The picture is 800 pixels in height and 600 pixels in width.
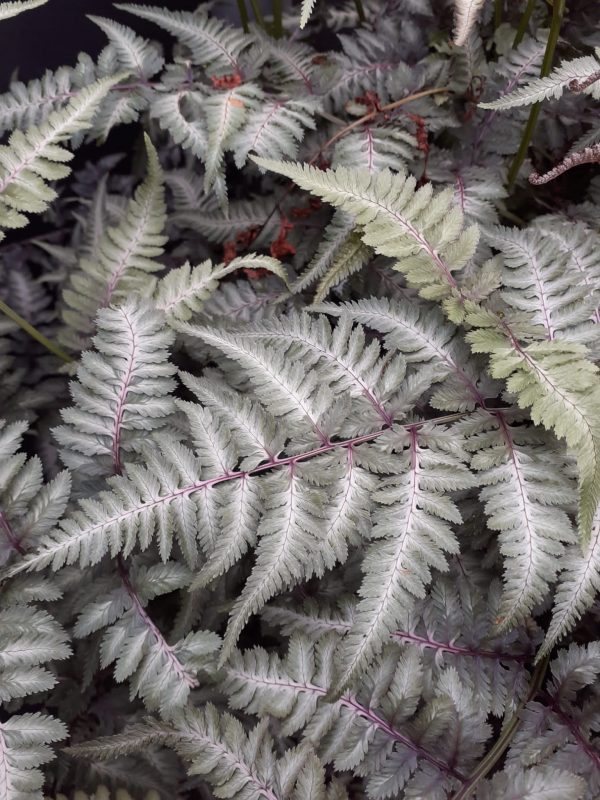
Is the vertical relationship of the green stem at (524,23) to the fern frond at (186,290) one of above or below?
above

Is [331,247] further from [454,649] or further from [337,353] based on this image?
[454,649]

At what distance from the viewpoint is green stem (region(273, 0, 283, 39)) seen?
4.97ft

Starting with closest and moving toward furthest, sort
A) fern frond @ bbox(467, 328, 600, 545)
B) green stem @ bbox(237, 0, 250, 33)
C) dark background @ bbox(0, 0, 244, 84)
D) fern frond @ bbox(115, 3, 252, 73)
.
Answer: fern frond @ bbox(467, 328, 600, 545) → fern frond @ bbox(115, 3, 252, 73) → green stem @ bbox(237, 0, 250, 33) → dark background @ bbox(0, 0, 244, 84)

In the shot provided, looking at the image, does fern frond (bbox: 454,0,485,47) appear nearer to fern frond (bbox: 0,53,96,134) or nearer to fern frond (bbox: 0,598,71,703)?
fern frond (bbox: 0,53,96,134)

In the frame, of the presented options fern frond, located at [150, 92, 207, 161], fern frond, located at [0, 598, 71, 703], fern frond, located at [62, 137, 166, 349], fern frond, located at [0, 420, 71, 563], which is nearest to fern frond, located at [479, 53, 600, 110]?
fern frond, located at [150, 92, 207, 161]

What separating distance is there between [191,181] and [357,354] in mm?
750

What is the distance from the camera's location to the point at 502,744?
3.54 feet

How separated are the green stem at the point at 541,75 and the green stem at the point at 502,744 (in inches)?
36.1

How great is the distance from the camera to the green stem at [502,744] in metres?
1.04

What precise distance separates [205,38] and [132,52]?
6.0 inches

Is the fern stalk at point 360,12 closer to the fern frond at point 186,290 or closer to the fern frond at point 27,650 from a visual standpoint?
the fern frond at point 186,290

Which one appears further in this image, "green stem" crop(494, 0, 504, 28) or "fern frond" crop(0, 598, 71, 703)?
"green stem" crop(494, 0, 504, 28)

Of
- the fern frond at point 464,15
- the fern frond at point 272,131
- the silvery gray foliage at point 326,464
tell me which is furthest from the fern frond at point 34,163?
the fern frond at point 464,15

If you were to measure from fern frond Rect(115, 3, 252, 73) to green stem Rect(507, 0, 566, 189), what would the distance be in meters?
0.58
